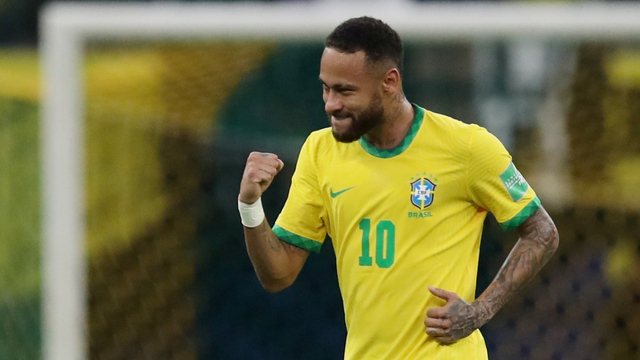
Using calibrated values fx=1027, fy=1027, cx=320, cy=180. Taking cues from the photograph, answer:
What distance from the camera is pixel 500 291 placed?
3.14 meters

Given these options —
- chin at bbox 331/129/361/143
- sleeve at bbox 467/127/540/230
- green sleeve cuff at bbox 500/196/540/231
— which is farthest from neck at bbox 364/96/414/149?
green sleeve cuff at bbox 500/196/540/231

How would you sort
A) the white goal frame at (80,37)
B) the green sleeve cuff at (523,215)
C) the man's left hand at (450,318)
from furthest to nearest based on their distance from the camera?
the white goal frame at (80,37), the green sleeve cuff at (523,215), the man's left hand at (450,318)

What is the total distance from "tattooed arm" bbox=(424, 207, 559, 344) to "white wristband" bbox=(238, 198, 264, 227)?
1.87 feet

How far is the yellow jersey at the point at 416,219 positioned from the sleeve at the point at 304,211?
74 millimetres

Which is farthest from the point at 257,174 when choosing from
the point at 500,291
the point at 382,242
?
the point at 500,291

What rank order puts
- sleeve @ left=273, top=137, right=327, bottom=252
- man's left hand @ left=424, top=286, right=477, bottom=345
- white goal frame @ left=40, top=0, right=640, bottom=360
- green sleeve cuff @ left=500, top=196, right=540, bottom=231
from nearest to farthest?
man's left hand @ left=424, top=286, right=477, bottom=345
green sleeve cuff @ left=500, top=196, right=540, bottom=231
sleeve @ left=273, top=137, right=327, bottom=252
white goal frame @ left=40, top=0, right=640, bottom=360

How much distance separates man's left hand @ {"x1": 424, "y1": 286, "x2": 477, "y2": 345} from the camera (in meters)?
3.05

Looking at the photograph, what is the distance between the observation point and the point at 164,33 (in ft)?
18.8

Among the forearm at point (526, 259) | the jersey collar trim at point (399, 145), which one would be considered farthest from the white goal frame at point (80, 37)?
the forearm at point (526, 259)

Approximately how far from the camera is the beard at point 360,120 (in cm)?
308

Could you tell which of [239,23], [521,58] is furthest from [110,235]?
[521,58]

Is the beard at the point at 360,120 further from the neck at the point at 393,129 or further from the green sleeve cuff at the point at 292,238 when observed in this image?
the green sleeve cuff at the point at 292,238

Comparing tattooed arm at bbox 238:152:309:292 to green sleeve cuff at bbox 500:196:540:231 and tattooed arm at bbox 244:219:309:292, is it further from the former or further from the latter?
green sleeve cuff at bbox 500:196:540:231

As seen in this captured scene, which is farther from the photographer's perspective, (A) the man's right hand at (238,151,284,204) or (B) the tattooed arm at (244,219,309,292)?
(B) the tattooed arm at (244,219,309,292)
